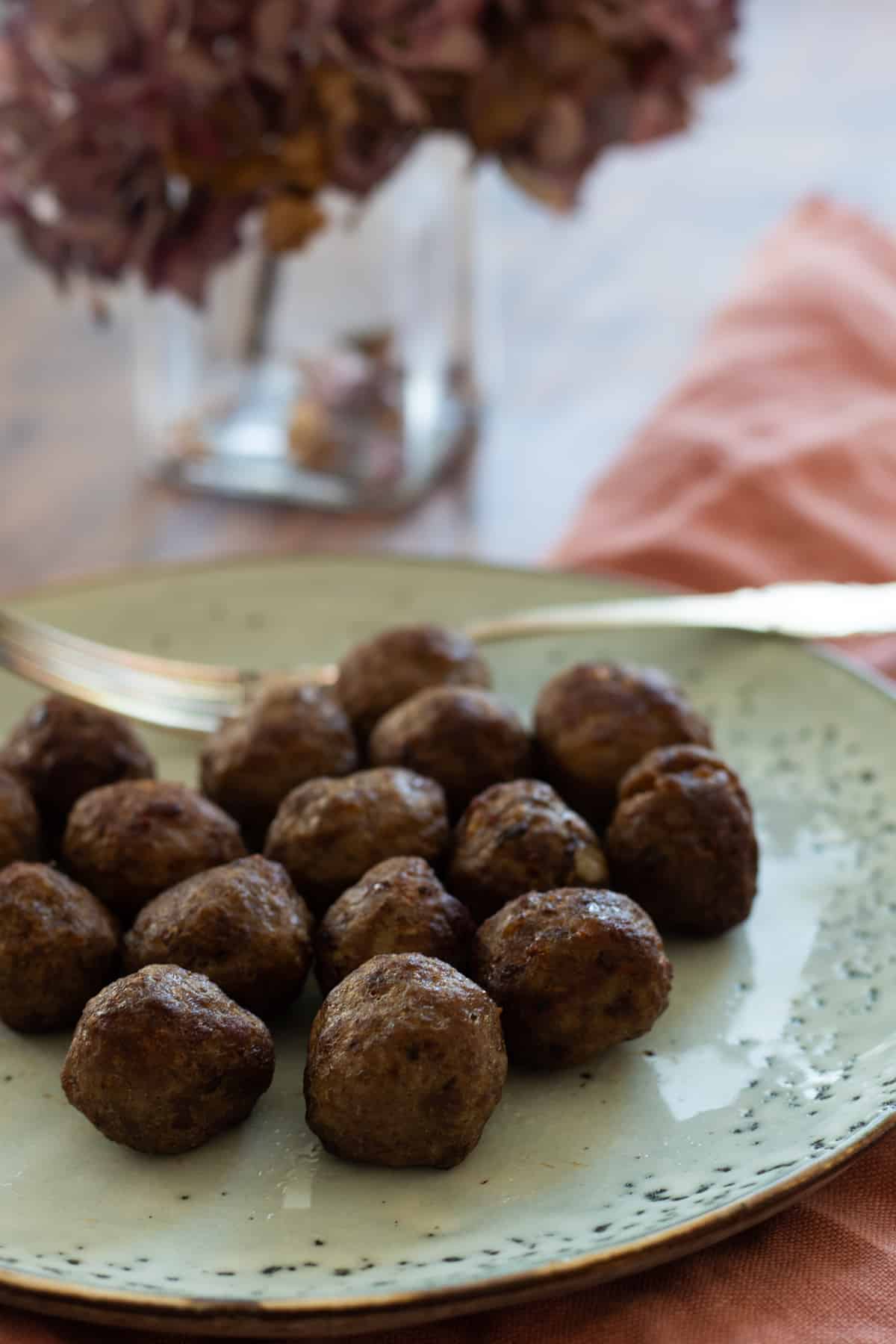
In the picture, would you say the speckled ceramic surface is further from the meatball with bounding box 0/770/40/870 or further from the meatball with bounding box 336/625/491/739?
the meatball with bounding box 336/625/491/739

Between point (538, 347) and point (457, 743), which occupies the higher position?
point (457, 743)

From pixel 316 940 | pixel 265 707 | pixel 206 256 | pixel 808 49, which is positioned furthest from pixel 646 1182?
pixel 808 49

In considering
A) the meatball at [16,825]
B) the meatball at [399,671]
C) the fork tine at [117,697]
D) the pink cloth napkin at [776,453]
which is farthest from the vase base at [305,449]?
the meatball at [16,825]

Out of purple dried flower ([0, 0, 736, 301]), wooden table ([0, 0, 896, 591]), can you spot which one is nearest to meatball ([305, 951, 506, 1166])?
purple dried flower ([0, 0, 736, 301])

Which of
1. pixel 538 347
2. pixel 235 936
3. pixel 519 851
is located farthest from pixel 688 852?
pixel 538 347

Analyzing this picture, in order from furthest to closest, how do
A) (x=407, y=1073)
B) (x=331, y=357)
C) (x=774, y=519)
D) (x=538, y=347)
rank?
1. (x=538, y=347)
2. (x=331, y=357)
3. (x=774, y=519)
4. (x=407, y=1073)

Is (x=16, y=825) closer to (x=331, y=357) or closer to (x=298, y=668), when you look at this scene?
(x=298, y=668)

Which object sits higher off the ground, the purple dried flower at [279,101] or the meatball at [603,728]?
the purple dried flower at [279,101]

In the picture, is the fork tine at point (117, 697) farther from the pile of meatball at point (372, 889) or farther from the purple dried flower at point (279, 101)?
the purple dried flower at point (279, 101)
